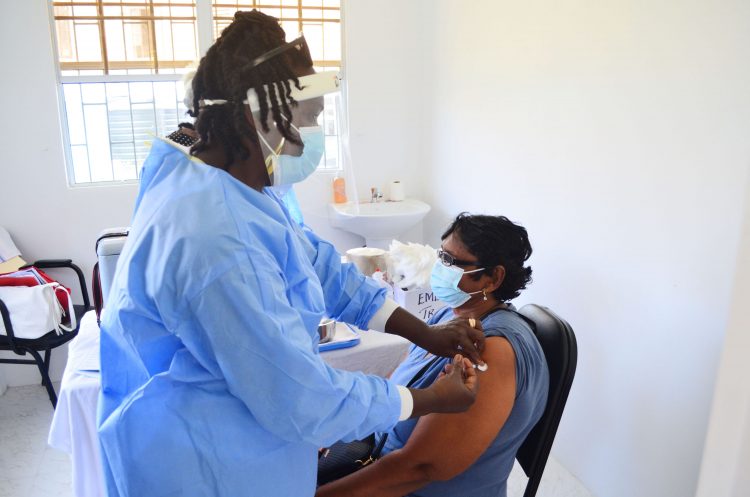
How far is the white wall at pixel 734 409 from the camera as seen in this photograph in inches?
38.1

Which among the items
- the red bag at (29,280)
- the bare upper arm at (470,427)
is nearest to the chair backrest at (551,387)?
the bare upper arm at (470,427)

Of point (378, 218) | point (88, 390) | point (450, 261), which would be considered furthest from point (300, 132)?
point (378, 218)

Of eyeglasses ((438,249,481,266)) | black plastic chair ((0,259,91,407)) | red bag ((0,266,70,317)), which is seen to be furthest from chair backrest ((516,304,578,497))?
red bag ((0,266,70,317))

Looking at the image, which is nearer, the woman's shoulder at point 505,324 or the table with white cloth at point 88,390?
the woman's shoulder at point 505,324

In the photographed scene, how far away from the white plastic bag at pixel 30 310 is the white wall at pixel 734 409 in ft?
8.23

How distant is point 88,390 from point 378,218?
193cm

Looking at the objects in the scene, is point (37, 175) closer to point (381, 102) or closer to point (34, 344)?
point (34, 344)

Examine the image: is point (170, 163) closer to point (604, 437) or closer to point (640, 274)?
point (640, 274)

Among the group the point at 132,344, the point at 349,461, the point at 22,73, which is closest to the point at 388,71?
the point at 22,73

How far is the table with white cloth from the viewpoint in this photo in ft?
4.96

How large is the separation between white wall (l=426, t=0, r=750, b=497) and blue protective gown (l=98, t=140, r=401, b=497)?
1154mm

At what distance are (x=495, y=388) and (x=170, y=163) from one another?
78cm

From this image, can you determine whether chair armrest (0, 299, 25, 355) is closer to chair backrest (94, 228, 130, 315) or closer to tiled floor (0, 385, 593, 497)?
tiled floor (0, 385, 593, 497)

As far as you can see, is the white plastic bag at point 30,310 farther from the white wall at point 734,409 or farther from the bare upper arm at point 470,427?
the white wall at point 734,409
